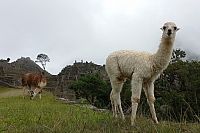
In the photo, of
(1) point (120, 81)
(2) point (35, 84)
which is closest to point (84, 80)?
(2) point (35, 84)

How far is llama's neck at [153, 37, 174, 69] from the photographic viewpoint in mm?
9414

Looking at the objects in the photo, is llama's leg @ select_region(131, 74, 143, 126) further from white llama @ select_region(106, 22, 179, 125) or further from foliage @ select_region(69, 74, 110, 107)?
Result: foliage @ select_region(69, 74, 110, 107)

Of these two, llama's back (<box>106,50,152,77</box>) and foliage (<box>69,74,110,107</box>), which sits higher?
foliage (<box>69,74,110,107</box>)

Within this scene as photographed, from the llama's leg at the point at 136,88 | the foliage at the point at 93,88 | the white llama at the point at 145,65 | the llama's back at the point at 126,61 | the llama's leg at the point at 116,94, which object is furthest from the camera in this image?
the foliage at the point at 93,88

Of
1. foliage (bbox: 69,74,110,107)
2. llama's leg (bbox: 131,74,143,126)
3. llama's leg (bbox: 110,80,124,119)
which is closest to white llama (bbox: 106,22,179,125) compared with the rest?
llama's leg (bbox: 131,74,143,126)

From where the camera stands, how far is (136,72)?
9.62 metres

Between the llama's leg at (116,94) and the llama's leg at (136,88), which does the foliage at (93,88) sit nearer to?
the llama's leg at (116,94)

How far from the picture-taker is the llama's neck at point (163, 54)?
371 inches

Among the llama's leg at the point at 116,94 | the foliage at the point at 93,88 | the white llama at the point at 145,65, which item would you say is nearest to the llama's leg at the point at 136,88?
the white llama at the point at 145,65

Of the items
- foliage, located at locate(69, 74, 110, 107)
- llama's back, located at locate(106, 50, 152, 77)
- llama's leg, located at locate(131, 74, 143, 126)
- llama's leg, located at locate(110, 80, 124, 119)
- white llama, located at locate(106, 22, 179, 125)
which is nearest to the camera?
white llama, located at locate(106, 22, 179, 125)

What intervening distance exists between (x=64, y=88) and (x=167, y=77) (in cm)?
1783

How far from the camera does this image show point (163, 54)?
954 centimetres

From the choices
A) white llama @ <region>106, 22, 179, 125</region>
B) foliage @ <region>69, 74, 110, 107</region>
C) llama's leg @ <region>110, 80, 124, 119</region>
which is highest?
foliage @ <region>69, 74, 110, 107</region>

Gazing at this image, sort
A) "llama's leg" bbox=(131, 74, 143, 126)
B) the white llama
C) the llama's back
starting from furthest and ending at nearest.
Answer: the llama's back
"llama's leg" bbox=(131, 74, 143, 126)
the white llama
